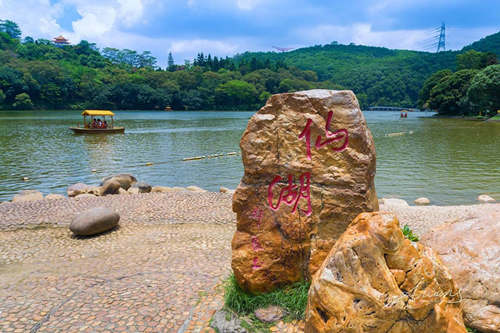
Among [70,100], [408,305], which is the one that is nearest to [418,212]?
[408,305]

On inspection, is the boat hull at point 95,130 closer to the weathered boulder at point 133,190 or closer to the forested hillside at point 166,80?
the weathered boulder at point 133,190

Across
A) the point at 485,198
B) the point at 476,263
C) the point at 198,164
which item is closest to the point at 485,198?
the point at 485,198

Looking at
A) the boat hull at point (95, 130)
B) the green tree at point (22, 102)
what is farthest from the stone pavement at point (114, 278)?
the green tree at point (22, 102)

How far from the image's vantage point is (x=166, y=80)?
319 feet

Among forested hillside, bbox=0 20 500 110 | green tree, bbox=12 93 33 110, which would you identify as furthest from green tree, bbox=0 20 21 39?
green tree, bbox=12 93 33 110

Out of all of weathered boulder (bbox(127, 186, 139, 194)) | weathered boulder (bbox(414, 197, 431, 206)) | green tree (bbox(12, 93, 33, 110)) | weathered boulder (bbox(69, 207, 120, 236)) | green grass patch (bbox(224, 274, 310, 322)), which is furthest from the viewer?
green tree (bbox(12, 93, 33, 110))

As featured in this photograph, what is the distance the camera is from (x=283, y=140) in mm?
5164

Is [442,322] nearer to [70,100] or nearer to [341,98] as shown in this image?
[341,98]

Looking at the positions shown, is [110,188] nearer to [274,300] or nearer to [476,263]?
[274,300]

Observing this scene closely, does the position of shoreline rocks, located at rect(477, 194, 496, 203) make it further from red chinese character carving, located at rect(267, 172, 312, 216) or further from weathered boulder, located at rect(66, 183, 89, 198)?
weathered boulder, located at rect(66, 183, 89, 198)

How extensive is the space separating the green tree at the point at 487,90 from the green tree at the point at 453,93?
637 centimetres

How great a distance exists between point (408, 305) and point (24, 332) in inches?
190

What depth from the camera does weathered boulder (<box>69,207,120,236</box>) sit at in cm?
888

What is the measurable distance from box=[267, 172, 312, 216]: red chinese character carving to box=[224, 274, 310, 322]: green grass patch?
1083 mm
